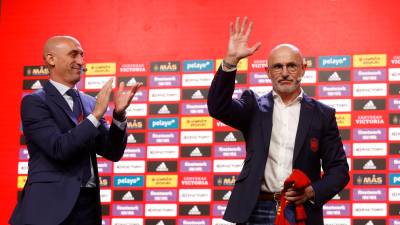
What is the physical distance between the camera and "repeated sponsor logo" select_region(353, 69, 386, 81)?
18.7 ft

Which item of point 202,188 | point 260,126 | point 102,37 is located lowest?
point 202,188

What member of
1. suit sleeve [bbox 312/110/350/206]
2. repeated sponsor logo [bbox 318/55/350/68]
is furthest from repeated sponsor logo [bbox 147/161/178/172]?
suit sleeve [bbox 312/110/350/206]

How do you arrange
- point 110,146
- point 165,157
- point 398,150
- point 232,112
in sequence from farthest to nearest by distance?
point 165,157, point 398,150, point 110,146, point 232,112

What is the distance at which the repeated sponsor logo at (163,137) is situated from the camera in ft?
19.7

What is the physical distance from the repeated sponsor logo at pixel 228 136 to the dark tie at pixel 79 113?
2.55 metres

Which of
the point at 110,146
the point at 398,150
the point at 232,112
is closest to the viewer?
the point at 232,112

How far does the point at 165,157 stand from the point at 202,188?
0.42m

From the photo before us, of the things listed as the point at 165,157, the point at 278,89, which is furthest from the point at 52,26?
the point at 278,89

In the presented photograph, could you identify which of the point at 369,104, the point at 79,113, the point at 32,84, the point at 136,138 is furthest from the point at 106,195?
the point at 79,113

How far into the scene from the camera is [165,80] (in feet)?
19.9

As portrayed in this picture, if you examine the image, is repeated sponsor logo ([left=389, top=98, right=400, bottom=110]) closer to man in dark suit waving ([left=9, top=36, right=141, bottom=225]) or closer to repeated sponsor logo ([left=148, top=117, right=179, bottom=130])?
repeated sponsor logo ([left=148, top=117, right=179, bottom=130])

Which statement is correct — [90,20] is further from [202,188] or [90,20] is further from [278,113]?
[278,113]

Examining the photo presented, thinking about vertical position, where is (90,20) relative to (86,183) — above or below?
above

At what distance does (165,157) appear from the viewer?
6004mm
